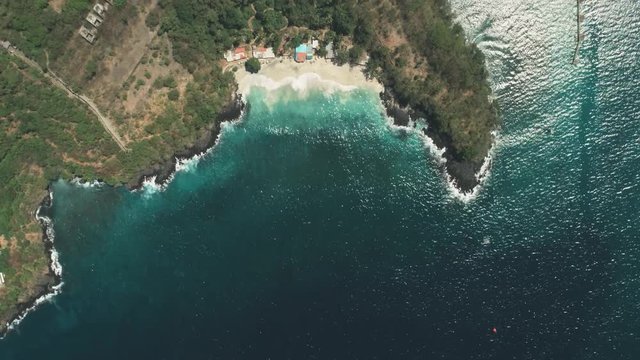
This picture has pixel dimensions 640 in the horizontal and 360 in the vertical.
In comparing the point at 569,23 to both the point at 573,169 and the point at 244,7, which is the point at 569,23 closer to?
the point at 573,169

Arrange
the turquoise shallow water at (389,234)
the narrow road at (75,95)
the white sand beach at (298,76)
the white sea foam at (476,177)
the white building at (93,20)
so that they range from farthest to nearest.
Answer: the white sand beach at (298,76), the white sea foam at (476,177), the turquoise shallow water at (389,234), the narrow road at (75,95), the white building at (93,20)

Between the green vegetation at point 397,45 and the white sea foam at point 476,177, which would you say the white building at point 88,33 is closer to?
the green vegetation at point 397,45

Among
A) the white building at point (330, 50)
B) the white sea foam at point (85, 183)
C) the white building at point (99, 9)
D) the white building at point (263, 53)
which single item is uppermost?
the white building at point (330, 50)

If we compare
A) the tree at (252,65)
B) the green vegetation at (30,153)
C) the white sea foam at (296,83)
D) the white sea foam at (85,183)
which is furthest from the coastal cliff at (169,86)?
the white sea foam at (296,83)

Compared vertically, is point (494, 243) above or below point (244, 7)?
below

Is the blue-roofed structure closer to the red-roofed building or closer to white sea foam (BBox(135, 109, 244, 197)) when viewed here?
the red-roofed building

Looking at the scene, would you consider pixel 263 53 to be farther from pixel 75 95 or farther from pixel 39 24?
pixel 39 24

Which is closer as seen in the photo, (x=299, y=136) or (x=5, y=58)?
(x=5, y=58)

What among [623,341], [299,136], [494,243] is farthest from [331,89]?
[623,341]
